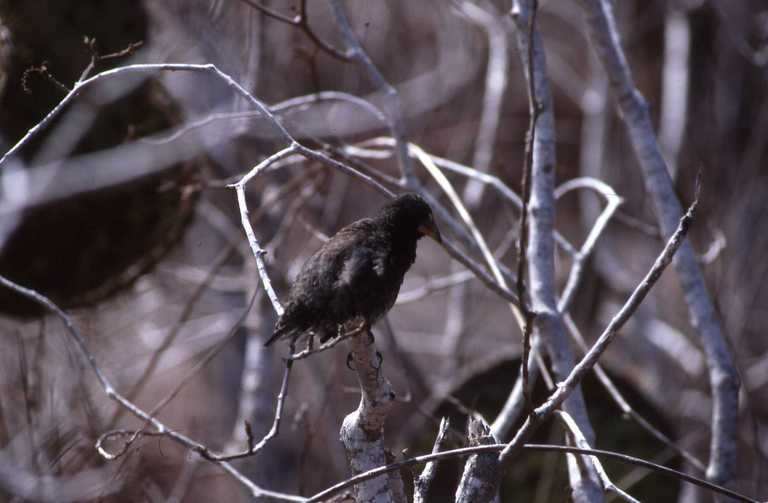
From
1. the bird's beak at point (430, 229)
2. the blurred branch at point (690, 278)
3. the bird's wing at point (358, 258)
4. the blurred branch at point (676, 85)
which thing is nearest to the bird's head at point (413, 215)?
the bird's beak at point (430, 229)

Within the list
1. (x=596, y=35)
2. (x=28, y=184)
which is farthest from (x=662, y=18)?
(x=28, y=184)

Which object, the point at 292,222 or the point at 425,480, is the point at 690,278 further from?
the point at 292,222

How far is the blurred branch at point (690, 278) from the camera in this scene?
3.12 m

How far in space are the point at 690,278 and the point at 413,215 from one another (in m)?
1.05

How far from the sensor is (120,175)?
13.9 feet

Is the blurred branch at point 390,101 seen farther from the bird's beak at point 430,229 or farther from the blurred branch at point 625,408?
the blurred branch at point 625,408

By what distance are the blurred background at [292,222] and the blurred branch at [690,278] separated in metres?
0.23

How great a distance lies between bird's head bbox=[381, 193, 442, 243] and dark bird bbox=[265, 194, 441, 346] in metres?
0.06

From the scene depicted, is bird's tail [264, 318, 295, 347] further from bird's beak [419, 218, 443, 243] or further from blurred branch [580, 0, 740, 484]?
blurred branch [580, 0, 740, 484]

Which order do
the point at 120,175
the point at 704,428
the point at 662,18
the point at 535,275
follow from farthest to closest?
→ the point at 662,18, the point at 704,428, the point at 120,175, the point at 535,275

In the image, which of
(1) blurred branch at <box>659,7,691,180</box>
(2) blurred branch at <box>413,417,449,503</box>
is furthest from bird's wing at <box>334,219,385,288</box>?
(1) blurred branch at <box>659,7,691,180</box>

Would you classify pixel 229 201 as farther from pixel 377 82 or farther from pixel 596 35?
pixel 596 35

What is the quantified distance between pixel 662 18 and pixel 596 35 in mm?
5529

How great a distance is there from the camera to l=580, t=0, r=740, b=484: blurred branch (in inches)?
123
